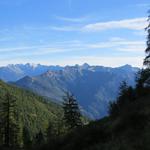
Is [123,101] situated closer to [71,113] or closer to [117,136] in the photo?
[71,113]

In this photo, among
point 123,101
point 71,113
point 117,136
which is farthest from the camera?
point 71,113

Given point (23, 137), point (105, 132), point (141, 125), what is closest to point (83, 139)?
point (105, 132)

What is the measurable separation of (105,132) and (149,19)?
37097mm

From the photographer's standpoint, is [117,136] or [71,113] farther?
[71,113]

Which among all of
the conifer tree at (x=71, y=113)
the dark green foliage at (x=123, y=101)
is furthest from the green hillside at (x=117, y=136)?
the conifer tree at (x=71, y=113)

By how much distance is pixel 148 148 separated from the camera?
11289 mm

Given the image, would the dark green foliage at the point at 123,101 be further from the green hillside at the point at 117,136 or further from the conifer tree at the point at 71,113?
the conifer tree at the point at 71,113

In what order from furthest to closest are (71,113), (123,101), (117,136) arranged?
(71,113) → (123,101) → (117,136)

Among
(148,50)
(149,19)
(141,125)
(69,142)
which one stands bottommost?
(69,142)

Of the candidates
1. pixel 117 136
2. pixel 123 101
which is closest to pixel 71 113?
pixel 123 101

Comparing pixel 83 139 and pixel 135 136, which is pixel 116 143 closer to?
pixel 135 136

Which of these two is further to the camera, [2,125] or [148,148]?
[2,125]

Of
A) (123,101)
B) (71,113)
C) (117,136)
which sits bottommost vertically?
(71,113)

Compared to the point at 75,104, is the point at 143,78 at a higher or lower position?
higher
